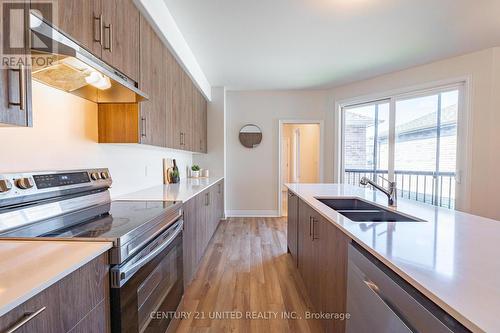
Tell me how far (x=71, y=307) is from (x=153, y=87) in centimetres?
173

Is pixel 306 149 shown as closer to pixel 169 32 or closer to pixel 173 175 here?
pixel 173 175

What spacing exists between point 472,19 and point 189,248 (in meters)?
3.58

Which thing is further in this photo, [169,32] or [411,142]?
[411,142]

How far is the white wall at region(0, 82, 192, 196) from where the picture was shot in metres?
1.24

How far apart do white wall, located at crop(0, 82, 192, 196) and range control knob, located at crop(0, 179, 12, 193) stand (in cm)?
25

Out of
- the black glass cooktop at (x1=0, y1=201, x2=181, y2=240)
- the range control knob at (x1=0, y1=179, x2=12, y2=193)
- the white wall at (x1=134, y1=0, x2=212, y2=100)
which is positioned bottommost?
the black glass cooktop at (x1=0, y1=201, x2=181, y2=240)

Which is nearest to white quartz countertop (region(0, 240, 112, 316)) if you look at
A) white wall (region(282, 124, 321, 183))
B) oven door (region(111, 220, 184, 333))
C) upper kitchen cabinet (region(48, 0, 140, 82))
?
oven door (region(111, 220, 184, 333))

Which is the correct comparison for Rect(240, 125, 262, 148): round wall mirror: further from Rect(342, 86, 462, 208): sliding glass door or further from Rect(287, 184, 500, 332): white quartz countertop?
Rect(287, 184, 500, 332): white quartz countertop

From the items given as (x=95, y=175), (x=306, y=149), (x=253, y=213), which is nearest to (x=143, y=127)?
(x=95, y=175)

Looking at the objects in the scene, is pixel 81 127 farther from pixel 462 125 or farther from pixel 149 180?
pixel 462 125

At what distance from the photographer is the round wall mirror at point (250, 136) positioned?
5.08m

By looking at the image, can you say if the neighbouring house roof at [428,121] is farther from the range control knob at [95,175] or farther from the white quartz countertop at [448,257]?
the range control knob at [95,175]

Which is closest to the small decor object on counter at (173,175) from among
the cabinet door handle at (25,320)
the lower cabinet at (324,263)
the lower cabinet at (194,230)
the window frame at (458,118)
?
the lower cabinet at (194,230)

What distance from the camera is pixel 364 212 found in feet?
6.09
